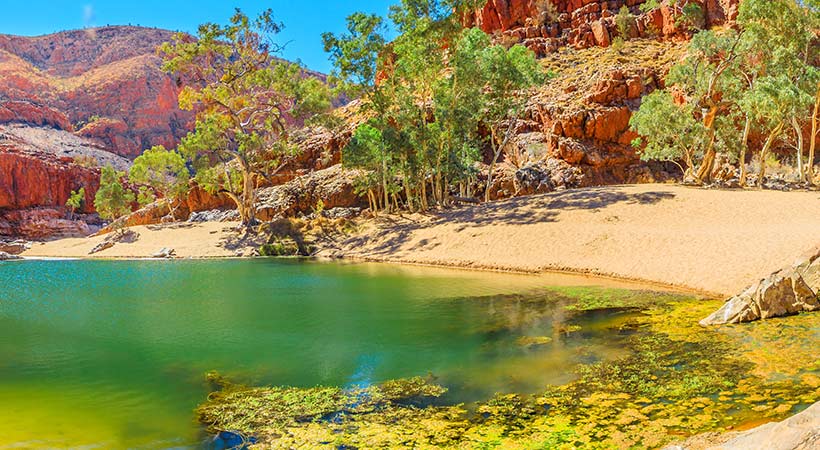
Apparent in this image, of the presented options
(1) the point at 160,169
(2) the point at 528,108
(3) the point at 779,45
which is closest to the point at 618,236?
(3) the point at 779,45

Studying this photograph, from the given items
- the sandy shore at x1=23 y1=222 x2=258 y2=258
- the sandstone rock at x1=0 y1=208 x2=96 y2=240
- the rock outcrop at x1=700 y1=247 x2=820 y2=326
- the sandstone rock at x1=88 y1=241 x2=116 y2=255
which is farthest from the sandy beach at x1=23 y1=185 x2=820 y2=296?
the sandstone rock at x1=0 y1=208 x2=96 y2=240

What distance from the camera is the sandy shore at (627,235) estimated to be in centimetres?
1765

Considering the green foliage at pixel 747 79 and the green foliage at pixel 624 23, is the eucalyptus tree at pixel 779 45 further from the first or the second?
the green foliage at pixel 624 23

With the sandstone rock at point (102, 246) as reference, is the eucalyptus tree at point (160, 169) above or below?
above

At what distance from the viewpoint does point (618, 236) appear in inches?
908

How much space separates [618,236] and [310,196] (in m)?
39.0

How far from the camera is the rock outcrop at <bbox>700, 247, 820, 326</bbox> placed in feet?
37.7

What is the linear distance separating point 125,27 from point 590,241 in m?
167

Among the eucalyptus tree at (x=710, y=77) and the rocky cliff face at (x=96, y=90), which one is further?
the rocky cliff face at (x=96, y=90)

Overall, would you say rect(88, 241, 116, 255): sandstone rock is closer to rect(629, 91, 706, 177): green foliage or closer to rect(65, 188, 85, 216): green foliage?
rect(65, 188, 85, 216): green foliage

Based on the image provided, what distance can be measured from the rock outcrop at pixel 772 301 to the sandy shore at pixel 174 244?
29.9 meters

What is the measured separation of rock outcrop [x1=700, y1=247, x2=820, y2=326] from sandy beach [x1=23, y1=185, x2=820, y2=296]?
3219 millimetres

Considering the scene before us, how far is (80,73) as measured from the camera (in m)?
136

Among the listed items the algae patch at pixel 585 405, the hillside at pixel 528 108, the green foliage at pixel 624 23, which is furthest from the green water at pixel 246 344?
the green foliage at pixel 624 23
